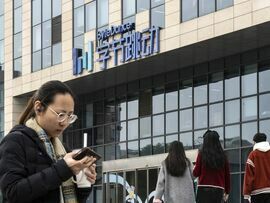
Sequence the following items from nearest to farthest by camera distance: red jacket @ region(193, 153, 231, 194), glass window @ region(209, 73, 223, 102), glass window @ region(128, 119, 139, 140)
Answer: red jacket @ region(193, 153, 231, 194)
glass window @ region(209, 73, 223, 102)
glass window @ region(128, 119, 139, 140)

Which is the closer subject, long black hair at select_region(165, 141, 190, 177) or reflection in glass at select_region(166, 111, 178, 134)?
long black hair at select_region(165, 141, 190, 177)

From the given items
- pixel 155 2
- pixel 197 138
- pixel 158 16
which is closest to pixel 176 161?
pixel 197 138

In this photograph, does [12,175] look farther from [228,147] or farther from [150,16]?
[150,16]

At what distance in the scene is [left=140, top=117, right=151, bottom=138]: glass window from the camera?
1092 inches

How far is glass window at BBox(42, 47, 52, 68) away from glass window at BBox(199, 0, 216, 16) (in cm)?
1027

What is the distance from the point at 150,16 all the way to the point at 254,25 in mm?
5406

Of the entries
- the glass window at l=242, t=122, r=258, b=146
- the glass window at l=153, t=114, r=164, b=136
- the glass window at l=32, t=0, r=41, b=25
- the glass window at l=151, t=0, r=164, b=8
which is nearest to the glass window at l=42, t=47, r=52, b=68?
the glass window at l=32, t=0, r=41, b=25

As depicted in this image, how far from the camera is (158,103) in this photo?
89.7 feet

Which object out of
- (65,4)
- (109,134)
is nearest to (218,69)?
(109,134)

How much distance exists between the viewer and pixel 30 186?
10.4ft

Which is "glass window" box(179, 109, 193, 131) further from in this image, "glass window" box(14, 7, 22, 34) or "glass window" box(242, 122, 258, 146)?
"glass window" box(14, 7, 22, 34)

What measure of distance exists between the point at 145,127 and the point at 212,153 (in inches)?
719

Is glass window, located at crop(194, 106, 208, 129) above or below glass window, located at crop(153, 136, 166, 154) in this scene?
above

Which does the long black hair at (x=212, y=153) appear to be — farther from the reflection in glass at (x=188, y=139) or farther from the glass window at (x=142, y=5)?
the glass window at (x=142, y=5)
